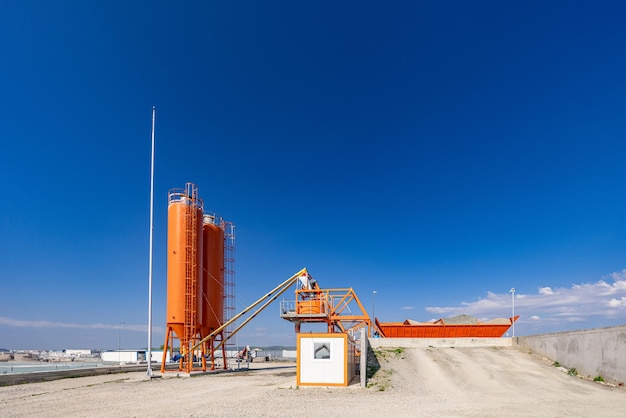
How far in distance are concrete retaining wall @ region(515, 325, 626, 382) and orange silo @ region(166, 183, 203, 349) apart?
26386 mm

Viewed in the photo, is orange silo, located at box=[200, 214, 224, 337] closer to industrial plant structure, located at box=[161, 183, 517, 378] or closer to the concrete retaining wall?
industrial plant structure, located at box=[161, 183, 517, 378]

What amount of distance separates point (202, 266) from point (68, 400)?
64.3 feet

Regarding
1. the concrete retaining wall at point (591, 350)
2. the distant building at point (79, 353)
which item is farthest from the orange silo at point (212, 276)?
the distant building at point (79, 353)

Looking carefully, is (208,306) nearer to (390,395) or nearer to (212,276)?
(212,276)

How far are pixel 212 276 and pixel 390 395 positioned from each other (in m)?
24.0

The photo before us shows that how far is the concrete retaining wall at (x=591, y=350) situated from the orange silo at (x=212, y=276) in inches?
1036

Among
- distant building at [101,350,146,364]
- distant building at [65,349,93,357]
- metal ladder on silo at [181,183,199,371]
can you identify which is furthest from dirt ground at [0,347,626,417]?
distant building at [65,349,93,357]

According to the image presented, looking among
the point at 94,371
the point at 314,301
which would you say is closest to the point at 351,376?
the point at 314,301

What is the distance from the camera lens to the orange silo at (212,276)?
40719 millimetres

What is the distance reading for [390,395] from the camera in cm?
2212

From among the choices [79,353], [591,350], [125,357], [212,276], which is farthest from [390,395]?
Answer: [79,353]

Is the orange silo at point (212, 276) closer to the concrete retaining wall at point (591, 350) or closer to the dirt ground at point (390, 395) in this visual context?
the dirt ground at point (390, 395)

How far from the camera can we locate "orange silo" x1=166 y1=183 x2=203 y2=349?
37.2 meters

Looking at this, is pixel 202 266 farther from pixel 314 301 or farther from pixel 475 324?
pixel 475 324
